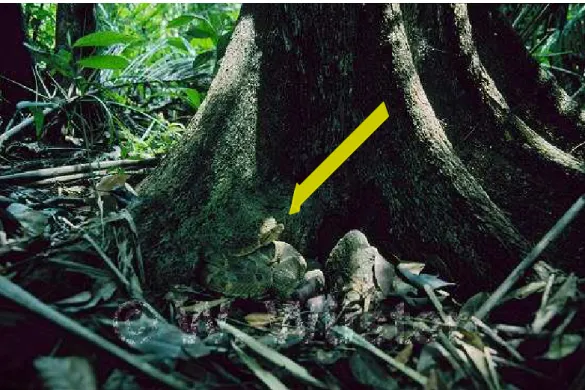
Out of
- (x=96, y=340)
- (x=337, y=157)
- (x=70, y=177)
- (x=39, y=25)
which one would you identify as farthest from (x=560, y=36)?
(x=96, y=340)

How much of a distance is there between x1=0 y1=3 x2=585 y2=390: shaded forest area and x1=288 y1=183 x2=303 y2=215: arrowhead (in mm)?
23

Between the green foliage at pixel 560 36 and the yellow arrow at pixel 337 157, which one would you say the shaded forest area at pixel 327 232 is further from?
the green foliage at pixel 560 36

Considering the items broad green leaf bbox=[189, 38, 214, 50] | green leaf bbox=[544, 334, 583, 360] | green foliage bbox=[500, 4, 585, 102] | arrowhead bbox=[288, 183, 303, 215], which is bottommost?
arrowhead bbox=[288, 183, 303, 215]

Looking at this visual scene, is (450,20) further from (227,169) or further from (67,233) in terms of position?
(67,233)

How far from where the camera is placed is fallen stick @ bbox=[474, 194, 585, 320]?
1.42m

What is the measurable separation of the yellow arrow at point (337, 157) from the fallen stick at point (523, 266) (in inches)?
28.3

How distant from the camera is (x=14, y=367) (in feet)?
3.37

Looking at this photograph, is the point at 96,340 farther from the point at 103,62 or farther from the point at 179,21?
the point at 179,21

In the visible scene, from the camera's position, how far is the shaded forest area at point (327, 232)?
47.8 inches

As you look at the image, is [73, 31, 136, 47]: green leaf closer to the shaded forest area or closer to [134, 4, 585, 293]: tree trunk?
the shaded forest area

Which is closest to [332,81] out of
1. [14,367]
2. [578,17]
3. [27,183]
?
[14,367]

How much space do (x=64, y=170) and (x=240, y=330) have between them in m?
1.43

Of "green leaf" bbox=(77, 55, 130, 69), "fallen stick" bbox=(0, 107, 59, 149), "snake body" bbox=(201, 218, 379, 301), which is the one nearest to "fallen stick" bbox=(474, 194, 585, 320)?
"snake body" bbox=(201, 218, 379, 301)

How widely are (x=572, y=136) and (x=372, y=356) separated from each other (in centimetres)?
160
